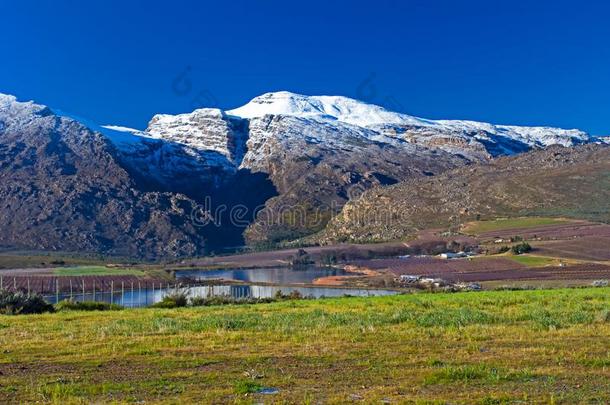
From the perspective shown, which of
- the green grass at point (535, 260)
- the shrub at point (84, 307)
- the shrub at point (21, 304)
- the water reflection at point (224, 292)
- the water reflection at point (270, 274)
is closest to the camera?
the shrub at point (21, 304)

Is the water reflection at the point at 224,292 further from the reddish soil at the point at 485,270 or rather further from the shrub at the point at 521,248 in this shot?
the shrub at the point at 521,248

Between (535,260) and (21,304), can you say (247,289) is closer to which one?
(535,260)

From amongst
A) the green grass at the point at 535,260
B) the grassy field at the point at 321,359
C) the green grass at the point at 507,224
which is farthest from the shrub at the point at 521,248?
the grassy field at the point at 321,359

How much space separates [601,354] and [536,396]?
535 cm

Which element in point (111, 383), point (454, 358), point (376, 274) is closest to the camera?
point (111, 383)

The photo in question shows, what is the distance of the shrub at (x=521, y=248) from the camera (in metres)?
136

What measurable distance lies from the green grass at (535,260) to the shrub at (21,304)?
→ 319ft

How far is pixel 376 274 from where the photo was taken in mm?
136500

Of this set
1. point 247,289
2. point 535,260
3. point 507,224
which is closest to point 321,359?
point 247,289

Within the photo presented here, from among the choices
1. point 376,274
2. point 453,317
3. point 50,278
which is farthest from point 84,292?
point 453,317

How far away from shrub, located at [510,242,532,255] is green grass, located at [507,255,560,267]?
500 centimetres

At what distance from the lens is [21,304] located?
128ft

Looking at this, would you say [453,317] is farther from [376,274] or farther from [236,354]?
[376,274]

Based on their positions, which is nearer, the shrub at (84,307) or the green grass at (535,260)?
the shrub at (84,307)
